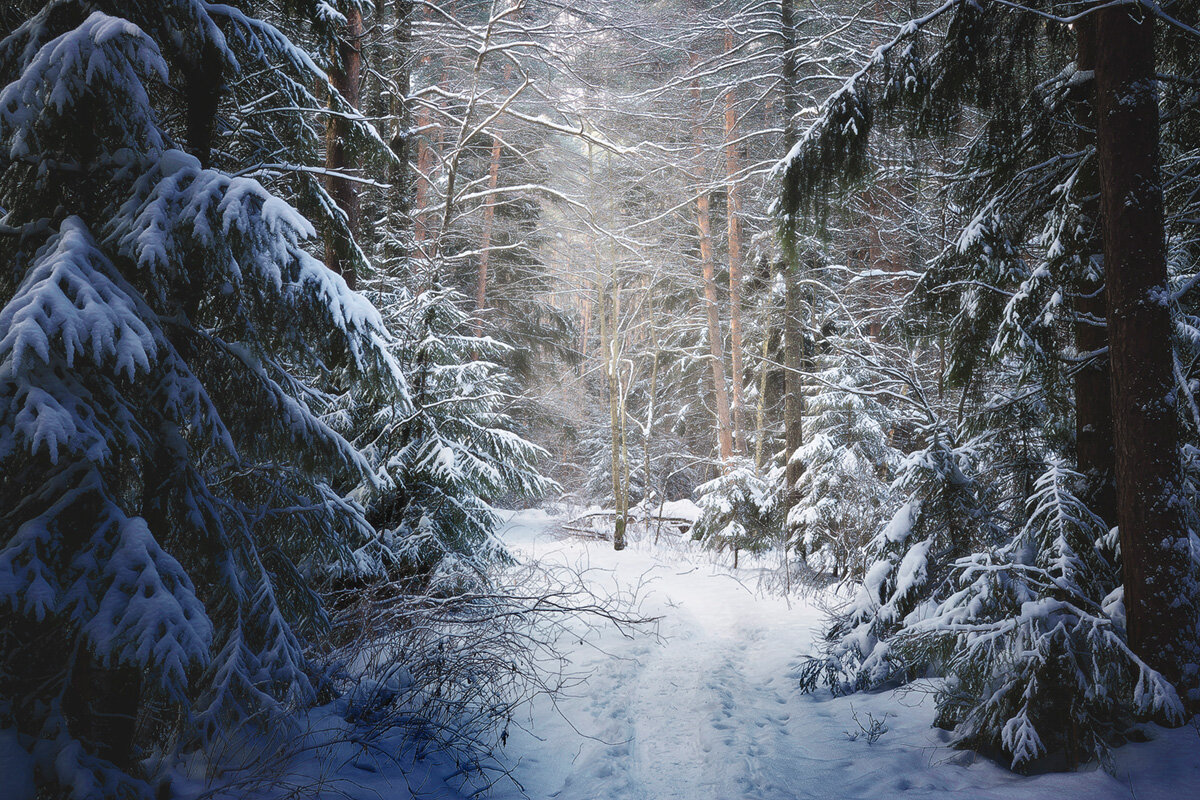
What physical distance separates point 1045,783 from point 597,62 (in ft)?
37.2

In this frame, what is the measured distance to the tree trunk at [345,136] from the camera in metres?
6.14

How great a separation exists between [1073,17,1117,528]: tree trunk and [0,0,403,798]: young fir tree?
16.1ft

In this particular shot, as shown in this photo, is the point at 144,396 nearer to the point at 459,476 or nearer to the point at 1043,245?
the point at 459,476

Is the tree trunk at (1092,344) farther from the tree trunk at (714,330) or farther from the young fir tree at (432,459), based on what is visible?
the tree trunk at (714,330)

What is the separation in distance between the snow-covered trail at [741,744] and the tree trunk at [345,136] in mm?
4900

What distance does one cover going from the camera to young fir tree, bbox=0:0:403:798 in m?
2.33

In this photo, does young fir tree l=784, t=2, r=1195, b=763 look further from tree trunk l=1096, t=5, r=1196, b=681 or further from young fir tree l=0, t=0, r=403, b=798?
young fir tree l=0, t=0, r=403, b=798

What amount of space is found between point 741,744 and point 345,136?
680 centimetres

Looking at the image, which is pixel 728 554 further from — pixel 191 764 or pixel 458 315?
pixel 191 764

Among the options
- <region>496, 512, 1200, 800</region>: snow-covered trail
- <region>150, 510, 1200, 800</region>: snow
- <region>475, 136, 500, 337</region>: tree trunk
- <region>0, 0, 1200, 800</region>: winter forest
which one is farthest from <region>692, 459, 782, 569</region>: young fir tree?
<region>475, 136, 500, 337</region>: tree trunk

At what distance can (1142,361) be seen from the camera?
11.3ft

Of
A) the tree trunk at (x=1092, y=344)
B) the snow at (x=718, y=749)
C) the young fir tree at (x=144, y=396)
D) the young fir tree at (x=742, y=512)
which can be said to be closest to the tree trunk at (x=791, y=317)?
the young fir tree at (x=742, y=512)

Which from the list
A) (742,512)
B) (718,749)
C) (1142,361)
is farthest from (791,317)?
(718,749)

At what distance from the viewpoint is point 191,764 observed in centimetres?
325
